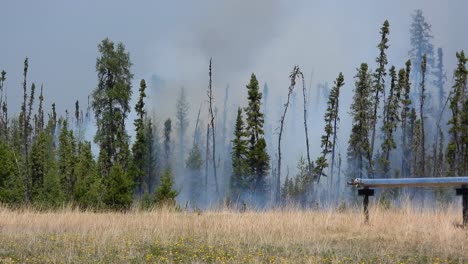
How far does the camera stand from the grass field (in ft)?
28.9

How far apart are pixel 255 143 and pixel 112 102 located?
13.9m

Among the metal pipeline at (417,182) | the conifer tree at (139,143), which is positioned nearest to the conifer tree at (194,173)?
the conifer tree at (139,143)

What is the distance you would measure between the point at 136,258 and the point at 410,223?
7130mm

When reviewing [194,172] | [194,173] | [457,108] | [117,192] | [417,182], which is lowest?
[117,192]

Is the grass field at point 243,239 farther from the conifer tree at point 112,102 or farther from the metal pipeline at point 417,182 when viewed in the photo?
the conifer tree at point 112,102

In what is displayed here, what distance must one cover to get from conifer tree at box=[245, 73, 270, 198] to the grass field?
120 ft

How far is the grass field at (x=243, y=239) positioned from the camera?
8820 millimetres

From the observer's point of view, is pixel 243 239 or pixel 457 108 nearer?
pixel 243 239

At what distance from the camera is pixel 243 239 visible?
11125 millimetres

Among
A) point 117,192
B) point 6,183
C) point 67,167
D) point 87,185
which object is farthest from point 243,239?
point 67,167

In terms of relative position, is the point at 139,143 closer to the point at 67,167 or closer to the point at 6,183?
the point at 67,167

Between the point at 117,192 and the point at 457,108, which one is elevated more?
the point at 457,108

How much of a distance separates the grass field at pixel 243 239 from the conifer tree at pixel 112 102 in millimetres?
35146

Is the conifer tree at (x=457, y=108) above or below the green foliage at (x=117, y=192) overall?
above
